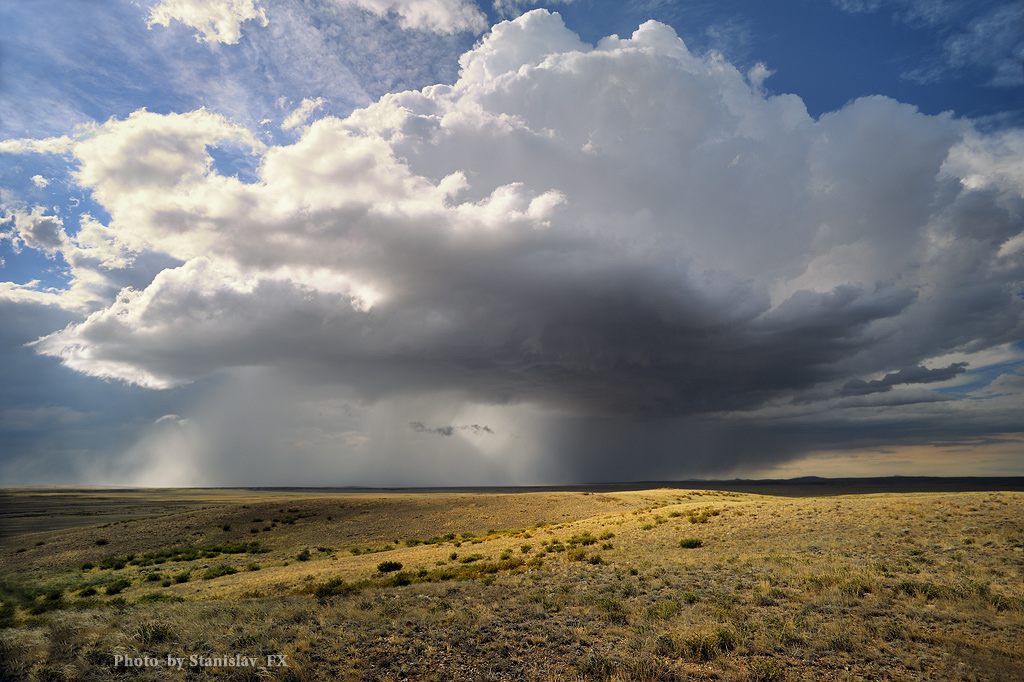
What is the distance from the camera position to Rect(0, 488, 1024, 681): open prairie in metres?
11.1

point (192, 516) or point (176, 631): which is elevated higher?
point (176, 631)

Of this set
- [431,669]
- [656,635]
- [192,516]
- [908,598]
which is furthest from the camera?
[192,516]

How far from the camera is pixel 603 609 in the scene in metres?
14.8

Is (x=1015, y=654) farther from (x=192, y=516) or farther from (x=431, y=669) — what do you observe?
(x=192, y=516)

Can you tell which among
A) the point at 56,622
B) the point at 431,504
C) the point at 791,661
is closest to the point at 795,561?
the point at 791,661

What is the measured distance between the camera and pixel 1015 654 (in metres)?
10.9

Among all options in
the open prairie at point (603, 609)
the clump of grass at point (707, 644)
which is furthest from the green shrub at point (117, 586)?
the clump of grass at point (707, 644)

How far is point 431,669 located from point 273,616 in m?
6.21

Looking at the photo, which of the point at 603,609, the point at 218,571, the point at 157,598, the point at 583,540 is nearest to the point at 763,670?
the point at 603,609

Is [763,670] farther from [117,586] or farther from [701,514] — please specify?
[117,586]

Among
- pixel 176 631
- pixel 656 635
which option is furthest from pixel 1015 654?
pixel 176 631

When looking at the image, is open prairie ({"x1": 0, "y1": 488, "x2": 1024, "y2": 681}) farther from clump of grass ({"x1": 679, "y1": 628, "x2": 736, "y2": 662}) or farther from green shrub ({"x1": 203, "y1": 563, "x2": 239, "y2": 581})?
green shrub ({"x1": 203, "y1": 563, "x2": 239, "y2": 581})

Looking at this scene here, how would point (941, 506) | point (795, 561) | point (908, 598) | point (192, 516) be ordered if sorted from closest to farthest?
1. point (908, 598)
2. point (795, 561)
3. point (941, 506)
4. point (192, 516)

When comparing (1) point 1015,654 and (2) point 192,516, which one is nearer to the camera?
(1) point 1015,654
